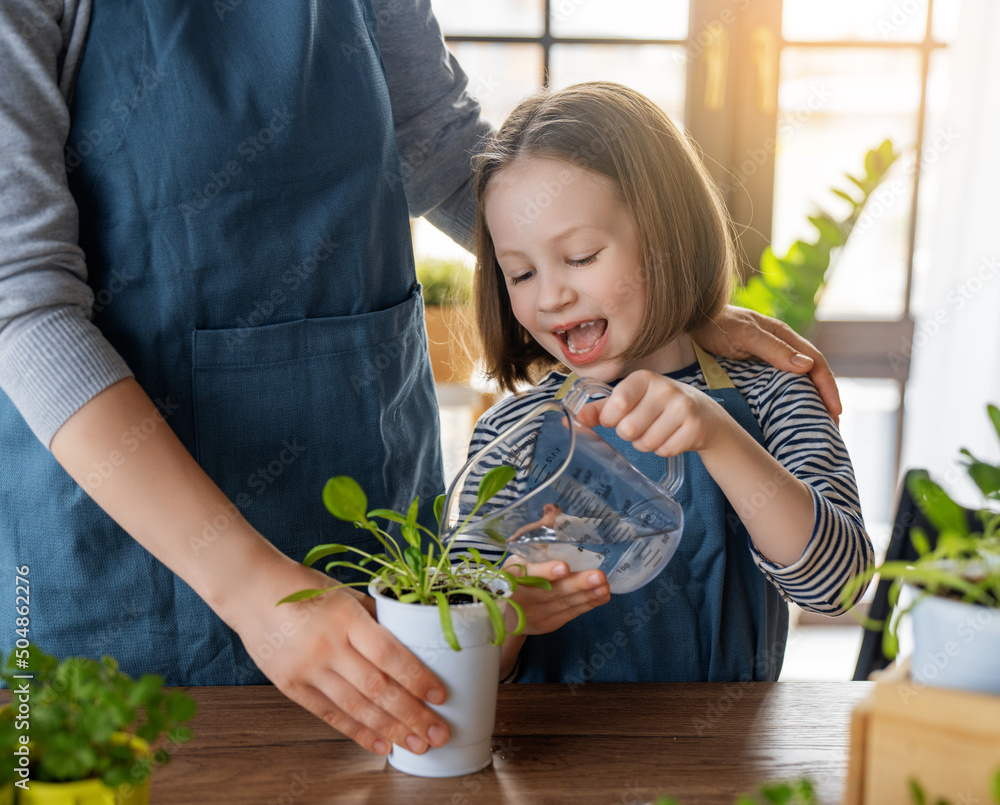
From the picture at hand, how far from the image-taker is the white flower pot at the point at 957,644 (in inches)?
18.3

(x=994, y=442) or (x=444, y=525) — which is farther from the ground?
(x=444, y=525)

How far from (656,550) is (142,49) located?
673 mm

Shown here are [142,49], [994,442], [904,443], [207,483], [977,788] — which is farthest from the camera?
[904,443]

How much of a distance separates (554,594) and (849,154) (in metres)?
2.27

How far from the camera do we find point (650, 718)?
0.74m

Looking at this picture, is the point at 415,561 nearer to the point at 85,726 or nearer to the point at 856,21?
the point at 85,726

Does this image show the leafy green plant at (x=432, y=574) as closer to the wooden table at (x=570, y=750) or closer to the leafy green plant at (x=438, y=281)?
the wooden table at (x=570, y=750)

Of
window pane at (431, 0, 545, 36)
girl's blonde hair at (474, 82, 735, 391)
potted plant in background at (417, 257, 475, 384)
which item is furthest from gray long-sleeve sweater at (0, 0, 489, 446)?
window pane at (431, 0, 545, 36)

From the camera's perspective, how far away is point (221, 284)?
2.98 feet

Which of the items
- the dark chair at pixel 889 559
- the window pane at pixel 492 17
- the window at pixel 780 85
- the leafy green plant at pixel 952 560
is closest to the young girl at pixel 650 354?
the dark chair at pixel 889 559

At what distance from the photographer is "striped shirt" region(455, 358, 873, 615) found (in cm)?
89

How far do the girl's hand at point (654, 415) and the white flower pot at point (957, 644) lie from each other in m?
0.30

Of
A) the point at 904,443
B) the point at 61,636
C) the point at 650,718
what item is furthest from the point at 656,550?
the point at 904,443

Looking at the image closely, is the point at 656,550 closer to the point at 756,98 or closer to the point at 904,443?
the point at 756,98
